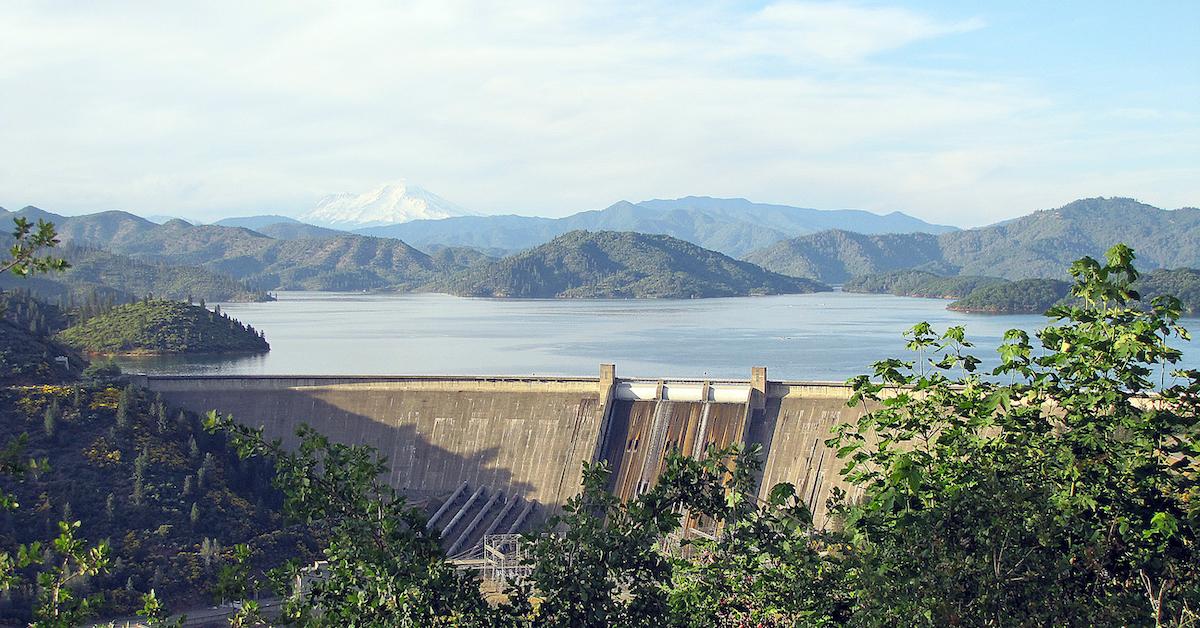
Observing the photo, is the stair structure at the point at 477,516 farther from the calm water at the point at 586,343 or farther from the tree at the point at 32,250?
the calm water at the point at 586,343

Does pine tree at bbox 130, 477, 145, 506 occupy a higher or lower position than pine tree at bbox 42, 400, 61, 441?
lower

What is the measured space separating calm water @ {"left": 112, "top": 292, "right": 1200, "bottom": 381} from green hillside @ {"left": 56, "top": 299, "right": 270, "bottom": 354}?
2.64 meters

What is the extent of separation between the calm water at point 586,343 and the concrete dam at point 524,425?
134 ft

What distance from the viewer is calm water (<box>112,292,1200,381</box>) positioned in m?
101

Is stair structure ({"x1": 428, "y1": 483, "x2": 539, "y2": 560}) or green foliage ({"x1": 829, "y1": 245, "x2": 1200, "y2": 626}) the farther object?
stair structure ({"x1": 428, "y1": 483, "x2": 539, "y2": 560})

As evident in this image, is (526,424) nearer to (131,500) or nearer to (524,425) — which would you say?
(524,425)

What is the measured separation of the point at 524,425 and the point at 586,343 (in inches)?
3064

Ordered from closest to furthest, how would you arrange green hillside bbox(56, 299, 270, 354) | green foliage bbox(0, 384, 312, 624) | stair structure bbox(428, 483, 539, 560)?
green foliage bbox(0, 384, 312, 624)
stair structure bbox(428, 483, 539, 560)
green hillside bbox(56, 299, 270, 354)

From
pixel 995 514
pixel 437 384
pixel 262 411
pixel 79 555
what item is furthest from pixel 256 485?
pixel 995 514

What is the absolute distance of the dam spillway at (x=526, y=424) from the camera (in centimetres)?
4809

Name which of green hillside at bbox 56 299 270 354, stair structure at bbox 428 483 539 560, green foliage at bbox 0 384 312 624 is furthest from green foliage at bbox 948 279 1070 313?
green foliage at bbox 0 384 312 624

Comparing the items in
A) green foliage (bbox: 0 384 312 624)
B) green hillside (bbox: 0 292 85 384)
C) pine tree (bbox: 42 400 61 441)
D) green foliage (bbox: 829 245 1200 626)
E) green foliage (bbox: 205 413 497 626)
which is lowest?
green foliage (bbox: 0 384 312 624)

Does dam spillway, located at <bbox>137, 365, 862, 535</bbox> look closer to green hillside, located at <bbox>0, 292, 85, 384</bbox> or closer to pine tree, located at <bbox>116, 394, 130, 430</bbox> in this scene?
pine tree, located at <bbox>116, 394, 130, 430</bbox>

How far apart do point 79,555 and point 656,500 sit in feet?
17.4
